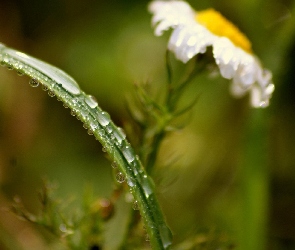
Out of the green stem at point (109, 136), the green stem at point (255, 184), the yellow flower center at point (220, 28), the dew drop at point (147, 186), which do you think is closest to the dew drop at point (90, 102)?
the green stem at point (109, 136)

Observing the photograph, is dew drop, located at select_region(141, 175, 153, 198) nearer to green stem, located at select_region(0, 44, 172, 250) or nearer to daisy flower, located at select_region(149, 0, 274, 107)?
green stem, located at select_region(0, 44, 172, 250)

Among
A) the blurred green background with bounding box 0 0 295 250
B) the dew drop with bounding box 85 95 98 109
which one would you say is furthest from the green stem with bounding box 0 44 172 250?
the blurred green background with bounding box 0 0 295 250

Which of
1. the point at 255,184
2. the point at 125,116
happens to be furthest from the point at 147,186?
the point at 125,116

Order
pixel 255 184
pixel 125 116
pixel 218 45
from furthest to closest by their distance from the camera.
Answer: pixel 125 116 < pixel 255 184 < pixel 218 45

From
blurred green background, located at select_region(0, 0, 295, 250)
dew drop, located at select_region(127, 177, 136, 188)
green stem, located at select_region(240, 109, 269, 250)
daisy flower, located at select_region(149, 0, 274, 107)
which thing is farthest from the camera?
blurred green background, located at select_region(0, 0, 295, 250)

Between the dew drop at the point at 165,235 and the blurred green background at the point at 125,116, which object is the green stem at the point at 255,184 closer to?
the blurred green background at the point at 125,116

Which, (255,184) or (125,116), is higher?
(125,116)

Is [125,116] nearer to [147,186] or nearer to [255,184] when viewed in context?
[255,184]
